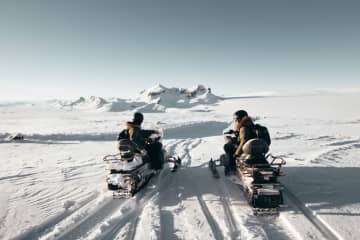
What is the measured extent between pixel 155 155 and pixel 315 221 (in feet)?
14.4

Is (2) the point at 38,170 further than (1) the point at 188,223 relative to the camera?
Yes

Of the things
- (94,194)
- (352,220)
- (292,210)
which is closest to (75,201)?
(94,194)

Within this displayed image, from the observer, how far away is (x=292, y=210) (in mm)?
4410

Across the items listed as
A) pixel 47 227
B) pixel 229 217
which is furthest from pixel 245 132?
pixel 47 227

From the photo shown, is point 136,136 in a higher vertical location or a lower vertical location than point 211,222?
higher

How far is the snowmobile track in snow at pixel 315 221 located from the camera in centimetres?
354

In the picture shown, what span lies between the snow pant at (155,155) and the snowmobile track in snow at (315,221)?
3642 millimetres

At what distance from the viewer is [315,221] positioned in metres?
3.98

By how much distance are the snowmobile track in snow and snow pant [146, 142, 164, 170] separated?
364 centimetres

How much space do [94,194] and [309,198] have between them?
5.18 m

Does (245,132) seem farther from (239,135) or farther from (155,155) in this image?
(155,155)

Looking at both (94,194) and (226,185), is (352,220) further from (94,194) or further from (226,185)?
(94,194)

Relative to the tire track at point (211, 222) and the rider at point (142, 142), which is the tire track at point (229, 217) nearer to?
the tire track at point (211, 222)

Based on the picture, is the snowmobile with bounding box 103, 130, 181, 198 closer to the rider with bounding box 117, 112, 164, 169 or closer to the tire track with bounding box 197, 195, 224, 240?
the rider with bounding box 117, 112, 164, 169
